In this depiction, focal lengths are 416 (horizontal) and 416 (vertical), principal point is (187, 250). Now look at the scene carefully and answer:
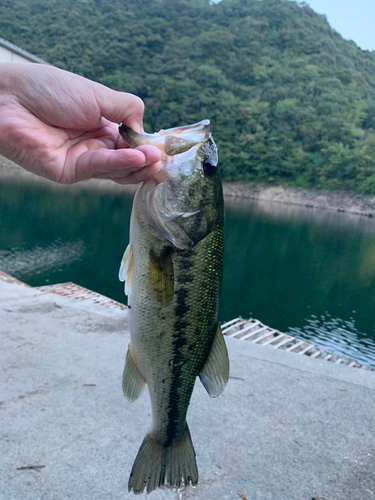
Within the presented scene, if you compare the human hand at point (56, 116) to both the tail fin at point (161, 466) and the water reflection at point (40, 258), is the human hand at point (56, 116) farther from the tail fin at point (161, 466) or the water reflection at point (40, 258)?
the water reflection at point (40, 258)

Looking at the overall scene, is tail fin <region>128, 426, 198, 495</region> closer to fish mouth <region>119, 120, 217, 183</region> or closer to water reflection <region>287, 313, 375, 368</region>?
fish mouth <region>119, 120, 217, 183</region>

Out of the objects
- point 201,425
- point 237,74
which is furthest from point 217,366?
point 237,74

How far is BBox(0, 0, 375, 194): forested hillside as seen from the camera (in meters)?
70.8

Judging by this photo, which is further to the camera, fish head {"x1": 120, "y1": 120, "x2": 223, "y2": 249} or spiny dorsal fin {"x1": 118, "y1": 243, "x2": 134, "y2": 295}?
spiny dorsal fin {"x1": 118, "y1": 243, "x2": 134, "y2": 295}

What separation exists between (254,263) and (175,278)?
74.3 feet

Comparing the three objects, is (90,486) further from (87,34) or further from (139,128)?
(87,34)

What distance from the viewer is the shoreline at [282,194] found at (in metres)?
57.6

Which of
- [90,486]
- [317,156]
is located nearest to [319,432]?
[90,486]

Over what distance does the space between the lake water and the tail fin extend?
1187cm

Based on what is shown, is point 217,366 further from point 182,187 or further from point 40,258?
point 40,258

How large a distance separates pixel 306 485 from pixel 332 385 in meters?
2.24

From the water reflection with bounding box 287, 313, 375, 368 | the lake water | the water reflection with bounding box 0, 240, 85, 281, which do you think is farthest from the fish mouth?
the water reflection with bounding box 0, 240, 85, 281

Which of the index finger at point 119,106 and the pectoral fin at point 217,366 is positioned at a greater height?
the index finger at point 119,106

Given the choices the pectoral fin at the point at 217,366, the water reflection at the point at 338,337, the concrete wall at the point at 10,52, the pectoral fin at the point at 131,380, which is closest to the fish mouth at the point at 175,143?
the pectoral fin at the point at 217,366
